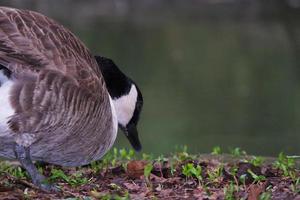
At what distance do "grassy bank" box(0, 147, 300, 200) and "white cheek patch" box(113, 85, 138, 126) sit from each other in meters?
0.43

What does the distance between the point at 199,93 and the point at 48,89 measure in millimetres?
14337

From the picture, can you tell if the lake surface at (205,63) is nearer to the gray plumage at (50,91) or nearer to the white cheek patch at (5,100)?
the gray plumage at (50,91)

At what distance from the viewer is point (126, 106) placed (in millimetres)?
6582

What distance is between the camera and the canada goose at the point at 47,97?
5.03m

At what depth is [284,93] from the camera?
18766 millimetres

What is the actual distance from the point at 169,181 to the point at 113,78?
4.00 feet

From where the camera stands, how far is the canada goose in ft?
16.5

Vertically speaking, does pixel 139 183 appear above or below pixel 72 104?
below

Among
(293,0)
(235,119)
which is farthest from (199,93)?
(293,0)

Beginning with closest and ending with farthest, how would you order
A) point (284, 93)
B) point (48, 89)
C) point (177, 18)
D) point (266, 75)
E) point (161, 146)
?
point (48, 89) < point (161, 146) < point (284, 93) < point (266, 75) < point (177, 18)

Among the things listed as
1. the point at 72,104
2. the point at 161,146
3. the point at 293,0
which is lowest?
the point at 161,146

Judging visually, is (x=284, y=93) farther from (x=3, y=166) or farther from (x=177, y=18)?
(x=177, y=18)

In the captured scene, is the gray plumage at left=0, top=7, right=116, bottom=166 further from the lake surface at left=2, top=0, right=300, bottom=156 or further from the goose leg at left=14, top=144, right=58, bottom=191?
the lake surface at left=2, top=0, right=300, bottom=156

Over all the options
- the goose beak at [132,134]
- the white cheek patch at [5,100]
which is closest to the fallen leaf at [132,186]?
the white cheek patch at [5,100]
